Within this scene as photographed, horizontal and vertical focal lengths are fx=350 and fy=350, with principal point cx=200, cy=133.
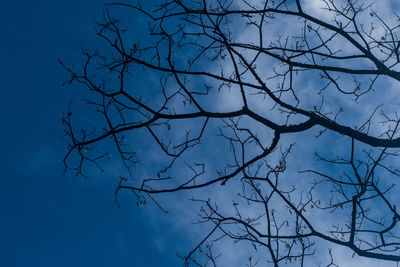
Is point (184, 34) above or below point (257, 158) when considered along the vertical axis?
above

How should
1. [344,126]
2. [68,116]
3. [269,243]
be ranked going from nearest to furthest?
1. [68,116]
2. [344,126]
3. [269,243]

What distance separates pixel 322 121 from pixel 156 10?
283cm

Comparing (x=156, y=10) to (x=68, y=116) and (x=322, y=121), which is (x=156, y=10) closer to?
(x=68, y=116)

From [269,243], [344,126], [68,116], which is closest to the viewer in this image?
[68,116]

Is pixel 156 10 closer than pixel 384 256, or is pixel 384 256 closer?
pixel 384 256

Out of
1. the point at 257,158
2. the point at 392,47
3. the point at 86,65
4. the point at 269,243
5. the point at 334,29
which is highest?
the point at 334,29

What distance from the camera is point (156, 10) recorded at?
5.07 m

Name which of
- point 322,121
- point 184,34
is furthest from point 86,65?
point 322,121

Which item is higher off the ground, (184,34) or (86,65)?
(184,34)

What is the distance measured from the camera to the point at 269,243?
5.17 m

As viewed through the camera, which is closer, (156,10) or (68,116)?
(68,116)

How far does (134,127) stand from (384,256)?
3.74 metres

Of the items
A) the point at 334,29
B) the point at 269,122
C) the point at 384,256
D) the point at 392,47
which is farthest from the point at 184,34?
the point at 384,256

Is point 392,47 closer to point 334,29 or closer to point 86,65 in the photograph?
point 334,29
